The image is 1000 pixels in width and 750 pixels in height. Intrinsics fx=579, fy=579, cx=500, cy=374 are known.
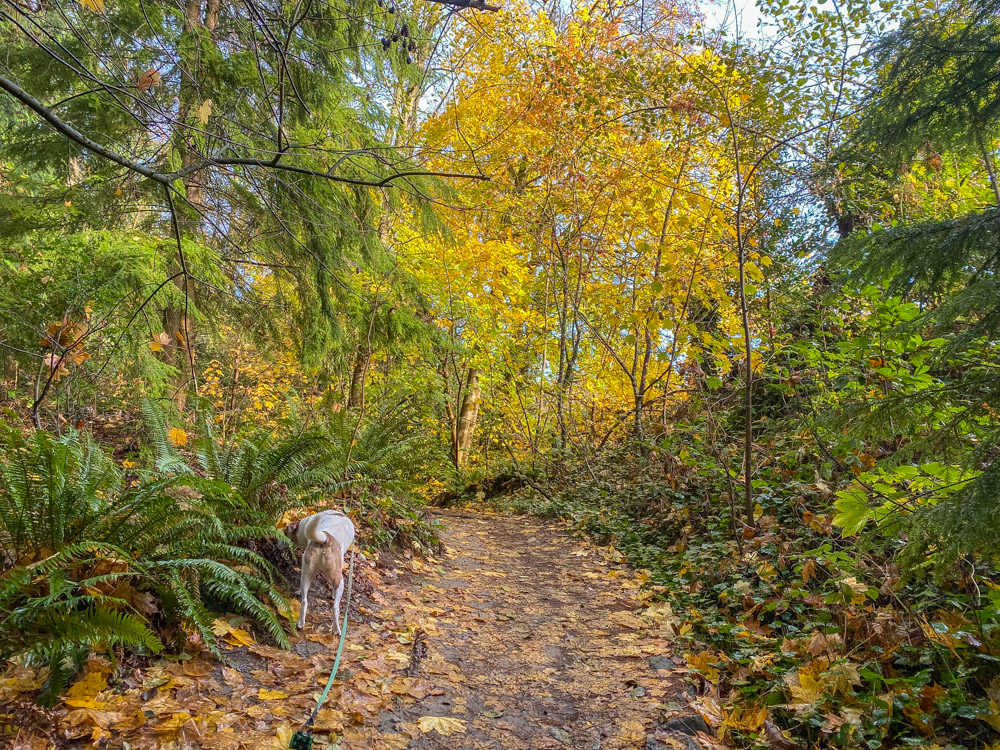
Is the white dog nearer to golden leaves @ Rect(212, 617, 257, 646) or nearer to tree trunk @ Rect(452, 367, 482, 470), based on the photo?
golden leaves @ Rect(212, 617, 257, 646)

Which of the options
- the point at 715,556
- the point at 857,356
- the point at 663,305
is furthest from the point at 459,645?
the point at 663,305

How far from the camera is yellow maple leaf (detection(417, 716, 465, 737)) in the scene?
2.73 metres

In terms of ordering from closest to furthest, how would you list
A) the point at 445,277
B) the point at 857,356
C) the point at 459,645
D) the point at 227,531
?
the point at 227,531
the point at 459,645
the point at 857,356
the point at 445,277

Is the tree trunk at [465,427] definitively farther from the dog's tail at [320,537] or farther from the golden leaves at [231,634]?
the golden leaves at [231,634]

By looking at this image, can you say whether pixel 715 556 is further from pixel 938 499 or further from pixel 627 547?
pixel 938 499

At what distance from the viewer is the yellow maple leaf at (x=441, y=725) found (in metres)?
2.73

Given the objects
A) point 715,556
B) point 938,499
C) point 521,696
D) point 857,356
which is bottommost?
point 521,696

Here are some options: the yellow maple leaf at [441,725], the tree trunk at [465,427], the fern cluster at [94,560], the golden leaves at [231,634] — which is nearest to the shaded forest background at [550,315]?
the fern cluster at [94,560]

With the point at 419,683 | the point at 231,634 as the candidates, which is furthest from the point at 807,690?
the point at 231,634

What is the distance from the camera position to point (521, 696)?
10.6ft

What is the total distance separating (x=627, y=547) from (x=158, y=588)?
16.1 feet

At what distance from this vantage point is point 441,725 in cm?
277

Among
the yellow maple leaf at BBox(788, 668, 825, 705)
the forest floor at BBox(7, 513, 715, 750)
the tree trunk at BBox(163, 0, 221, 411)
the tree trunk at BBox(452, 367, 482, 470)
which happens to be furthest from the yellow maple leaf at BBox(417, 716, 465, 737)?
the tree trunk at BBox(452, 367, 482, 470)

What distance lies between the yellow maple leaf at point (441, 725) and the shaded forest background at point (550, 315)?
913 mm
